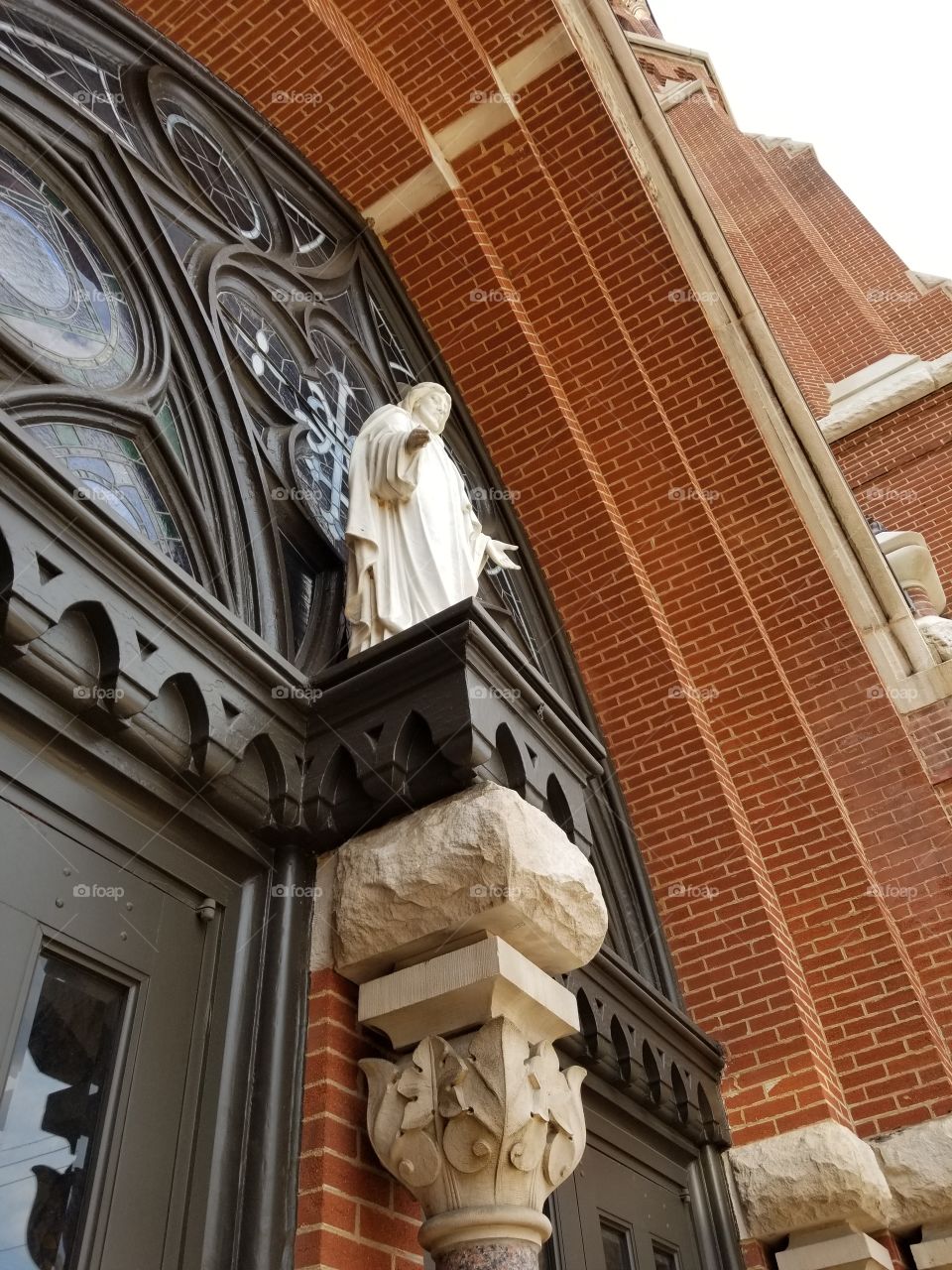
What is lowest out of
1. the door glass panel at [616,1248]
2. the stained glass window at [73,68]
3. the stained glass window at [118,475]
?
the door glass panel at [616,1248]

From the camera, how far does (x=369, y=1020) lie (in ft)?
10.7

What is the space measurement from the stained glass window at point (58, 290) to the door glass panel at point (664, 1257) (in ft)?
13.0

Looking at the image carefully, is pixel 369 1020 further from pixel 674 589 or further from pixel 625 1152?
pixel 674 589

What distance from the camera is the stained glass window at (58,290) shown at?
156 inches

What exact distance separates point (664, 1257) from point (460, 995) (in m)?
2.50

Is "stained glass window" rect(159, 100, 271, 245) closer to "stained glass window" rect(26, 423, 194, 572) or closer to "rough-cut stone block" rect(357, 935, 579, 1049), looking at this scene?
"stained glass window" rect(26, 423, 194, 572)

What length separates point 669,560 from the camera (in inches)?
299

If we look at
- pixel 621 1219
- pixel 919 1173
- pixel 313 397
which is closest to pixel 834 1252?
pixel 919 1173

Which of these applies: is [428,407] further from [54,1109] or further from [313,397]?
[54,1109]

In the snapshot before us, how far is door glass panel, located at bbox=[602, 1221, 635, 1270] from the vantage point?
4.49 metres

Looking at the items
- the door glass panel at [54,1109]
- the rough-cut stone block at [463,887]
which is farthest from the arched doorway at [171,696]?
the rough-cut stone block at [463,887]

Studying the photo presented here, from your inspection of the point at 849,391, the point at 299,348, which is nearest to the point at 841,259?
the point at 849,391

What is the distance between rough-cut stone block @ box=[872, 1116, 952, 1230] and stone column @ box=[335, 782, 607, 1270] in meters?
2.73

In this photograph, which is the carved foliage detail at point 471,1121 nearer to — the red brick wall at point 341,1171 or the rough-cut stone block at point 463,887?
the red brick wall at point 341,1171
